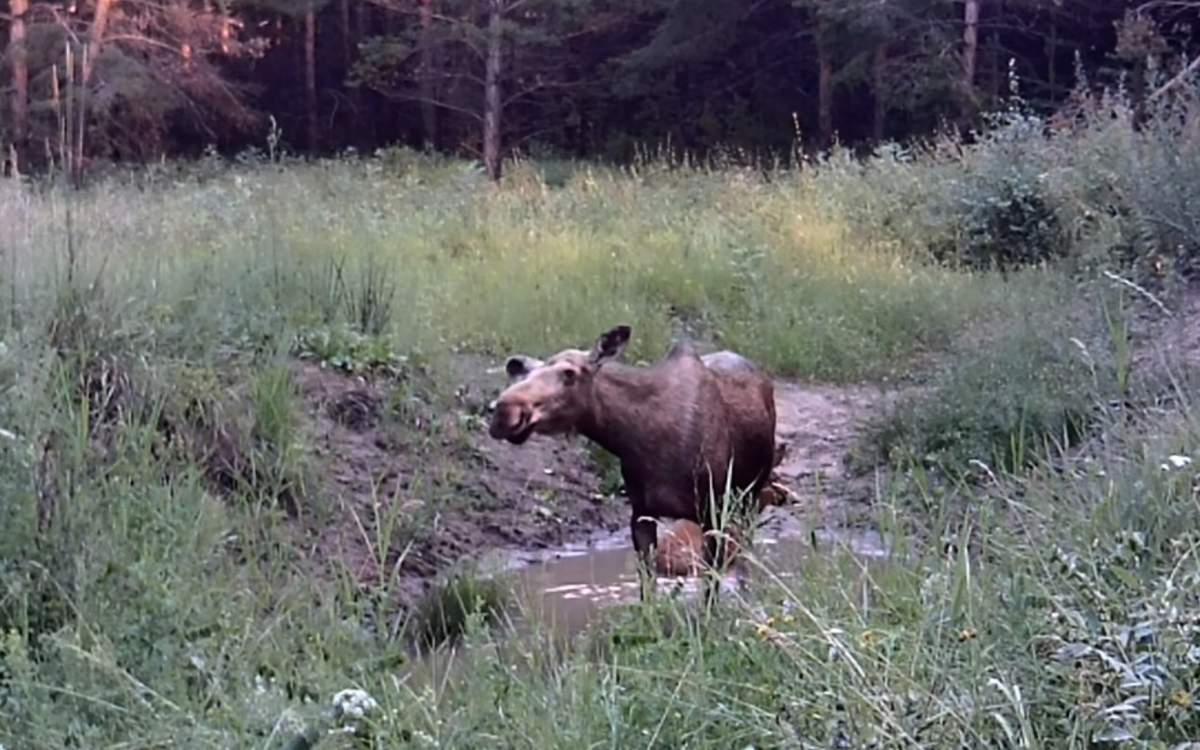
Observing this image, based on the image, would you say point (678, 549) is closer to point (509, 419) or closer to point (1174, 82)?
point (509, 419)

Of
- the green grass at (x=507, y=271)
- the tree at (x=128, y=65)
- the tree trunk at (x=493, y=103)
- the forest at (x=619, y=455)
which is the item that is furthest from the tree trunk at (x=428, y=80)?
the green grass at (x=507, y=271)

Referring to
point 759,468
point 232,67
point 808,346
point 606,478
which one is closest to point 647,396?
point 759,468

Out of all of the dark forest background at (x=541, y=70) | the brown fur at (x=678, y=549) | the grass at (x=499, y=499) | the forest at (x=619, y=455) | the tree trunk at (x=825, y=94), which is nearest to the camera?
the grass at (x=499, y=499)

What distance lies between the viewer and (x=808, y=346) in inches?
504

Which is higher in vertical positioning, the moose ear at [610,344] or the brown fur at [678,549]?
the moose ear at [610,344]

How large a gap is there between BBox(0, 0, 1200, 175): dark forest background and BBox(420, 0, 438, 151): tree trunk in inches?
2.9

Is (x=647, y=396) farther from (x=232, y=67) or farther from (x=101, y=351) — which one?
(x=232, y=67)

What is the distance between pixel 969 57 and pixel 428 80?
12171 millimetres

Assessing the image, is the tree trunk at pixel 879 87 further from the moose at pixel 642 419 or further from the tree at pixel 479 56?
the moose at pixel 642 419

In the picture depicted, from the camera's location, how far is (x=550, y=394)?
7.11 meters

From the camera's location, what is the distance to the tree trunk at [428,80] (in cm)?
3344

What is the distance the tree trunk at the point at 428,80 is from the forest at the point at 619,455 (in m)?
13.6

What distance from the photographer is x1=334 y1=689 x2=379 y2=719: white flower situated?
4629mm

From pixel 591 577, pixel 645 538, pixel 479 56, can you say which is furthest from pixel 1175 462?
pixel 479 56
